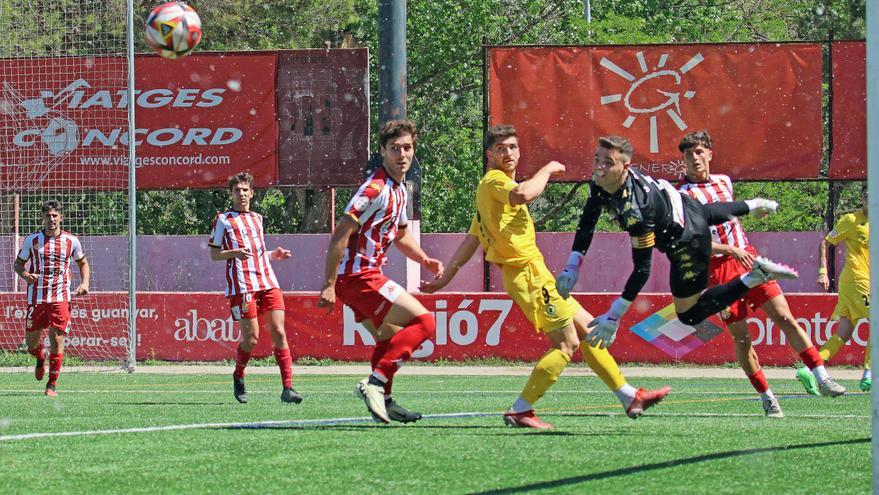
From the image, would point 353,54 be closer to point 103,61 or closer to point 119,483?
point 103,61

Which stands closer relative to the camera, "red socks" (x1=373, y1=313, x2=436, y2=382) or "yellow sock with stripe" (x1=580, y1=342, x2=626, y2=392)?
"yellow sock with stripe" (x1=580, y1=342, x2=626, y2=392)

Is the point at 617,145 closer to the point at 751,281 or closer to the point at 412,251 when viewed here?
the point at 751,281

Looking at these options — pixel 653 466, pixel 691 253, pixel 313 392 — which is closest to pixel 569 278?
pixel 691 253

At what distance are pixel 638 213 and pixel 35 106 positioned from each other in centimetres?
1868

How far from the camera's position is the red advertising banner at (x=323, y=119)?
25.2m

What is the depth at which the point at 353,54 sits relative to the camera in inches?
995

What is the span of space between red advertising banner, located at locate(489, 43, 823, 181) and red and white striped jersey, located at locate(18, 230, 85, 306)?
31.8 ft

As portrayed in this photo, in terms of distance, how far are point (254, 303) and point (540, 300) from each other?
16.3 ft

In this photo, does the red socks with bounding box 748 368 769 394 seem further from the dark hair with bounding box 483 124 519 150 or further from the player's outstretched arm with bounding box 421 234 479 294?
the dark hair with bounding box 483 124 519 150

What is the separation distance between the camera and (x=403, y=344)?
9.13m

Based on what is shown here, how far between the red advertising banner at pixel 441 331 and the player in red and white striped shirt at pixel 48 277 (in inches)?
229

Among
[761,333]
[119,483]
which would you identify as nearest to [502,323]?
[761,333]

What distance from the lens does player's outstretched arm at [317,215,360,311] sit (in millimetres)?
9039

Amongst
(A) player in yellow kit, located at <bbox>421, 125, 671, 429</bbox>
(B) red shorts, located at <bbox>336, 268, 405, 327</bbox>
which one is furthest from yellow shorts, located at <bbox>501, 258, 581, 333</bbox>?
(B) red shorts, located at <bbox>336, 268, 405, 327</bbox>
